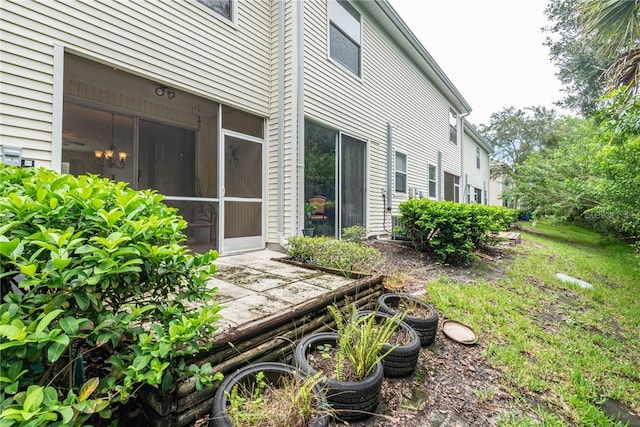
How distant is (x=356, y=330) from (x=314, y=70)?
5034 mm

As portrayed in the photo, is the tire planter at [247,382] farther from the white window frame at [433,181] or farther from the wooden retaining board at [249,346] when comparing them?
the white window frame at [433,181]

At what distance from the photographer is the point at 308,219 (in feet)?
18.1

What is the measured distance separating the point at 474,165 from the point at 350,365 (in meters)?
17.3

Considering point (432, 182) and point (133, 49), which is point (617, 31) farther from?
point (133, 49)

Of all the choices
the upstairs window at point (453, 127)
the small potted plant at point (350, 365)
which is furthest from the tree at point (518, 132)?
the small potted plant at point (350, 365)

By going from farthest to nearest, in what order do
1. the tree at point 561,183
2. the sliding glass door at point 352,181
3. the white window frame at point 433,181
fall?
the white window frame at point 433,181 < the tree at point 561,183 < the sliding glass door at point 352,181

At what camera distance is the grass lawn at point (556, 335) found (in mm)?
2283

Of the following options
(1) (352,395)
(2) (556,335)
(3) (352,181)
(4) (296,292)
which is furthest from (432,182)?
(1) (352,395)

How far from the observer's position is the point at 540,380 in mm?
2447

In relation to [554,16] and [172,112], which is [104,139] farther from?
[554,16]

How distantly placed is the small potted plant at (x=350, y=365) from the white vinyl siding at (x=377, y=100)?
4338 mm

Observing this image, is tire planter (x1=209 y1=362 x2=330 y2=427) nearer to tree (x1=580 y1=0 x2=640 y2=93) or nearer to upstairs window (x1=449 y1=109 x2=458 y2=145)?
tree (x1=580 y1=0 x2=640 y2=93)

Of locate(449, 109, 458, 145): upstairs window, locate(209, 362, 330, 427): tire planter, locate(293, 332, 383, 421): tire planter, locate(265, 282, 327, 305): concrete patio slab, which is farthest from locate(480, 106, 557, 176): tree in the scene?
locate(209, 362, 330, 427): tire planter

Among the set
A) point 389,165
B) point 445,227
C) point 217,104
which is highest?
point 217,104
